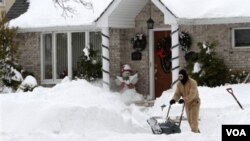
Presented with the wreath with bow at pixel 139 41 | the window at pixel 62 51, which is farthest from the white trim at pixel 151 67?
the window at pixel 62 51

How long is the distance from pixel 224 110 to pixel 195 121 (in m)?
4.40

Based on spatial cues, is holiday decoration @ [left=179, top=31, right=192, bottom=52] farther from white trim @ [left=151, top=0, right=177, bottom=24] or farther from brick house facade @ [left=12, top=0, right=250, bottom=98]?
white trim @ [left=151, top=0, right=177, bottom=24]

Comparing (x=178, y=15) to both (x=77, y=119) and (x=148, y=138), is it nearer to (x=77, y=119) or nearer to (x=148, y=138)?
(x=77, y=119)

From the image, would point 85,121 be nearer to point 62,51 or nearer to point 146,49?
point 146,49

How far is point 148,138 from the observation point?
37.4 ft

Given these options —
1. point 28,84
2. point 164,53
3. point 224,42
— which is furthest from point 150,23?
point 28,84

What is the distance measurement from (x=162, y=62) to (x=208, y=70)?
2884 millimetres

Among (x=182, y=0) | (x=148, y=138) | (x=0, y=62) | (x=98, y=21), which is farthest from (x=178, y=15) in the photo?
(x=148, y=138)

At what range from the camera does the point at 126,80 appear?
23766 millimetres

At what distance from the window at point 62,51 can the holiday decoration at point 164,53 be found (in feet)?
7.39

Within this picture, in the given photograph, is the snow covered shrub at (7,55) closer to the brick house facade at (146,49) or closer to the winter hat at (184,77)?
the brick house facade at (146,49)

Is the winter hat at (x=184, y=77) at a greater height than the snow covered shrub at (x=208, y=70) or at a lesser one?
greater

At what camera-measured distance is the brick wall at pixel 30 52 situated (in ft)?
85.1

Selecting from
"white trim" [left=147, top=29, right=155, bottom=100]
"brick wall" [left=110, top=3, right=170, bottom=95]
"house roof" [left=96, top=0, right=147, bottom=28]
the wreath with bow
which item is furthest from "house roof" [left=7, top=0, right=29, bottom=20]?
"white trim" [left=147, top=29, right=155, bottom=100]
